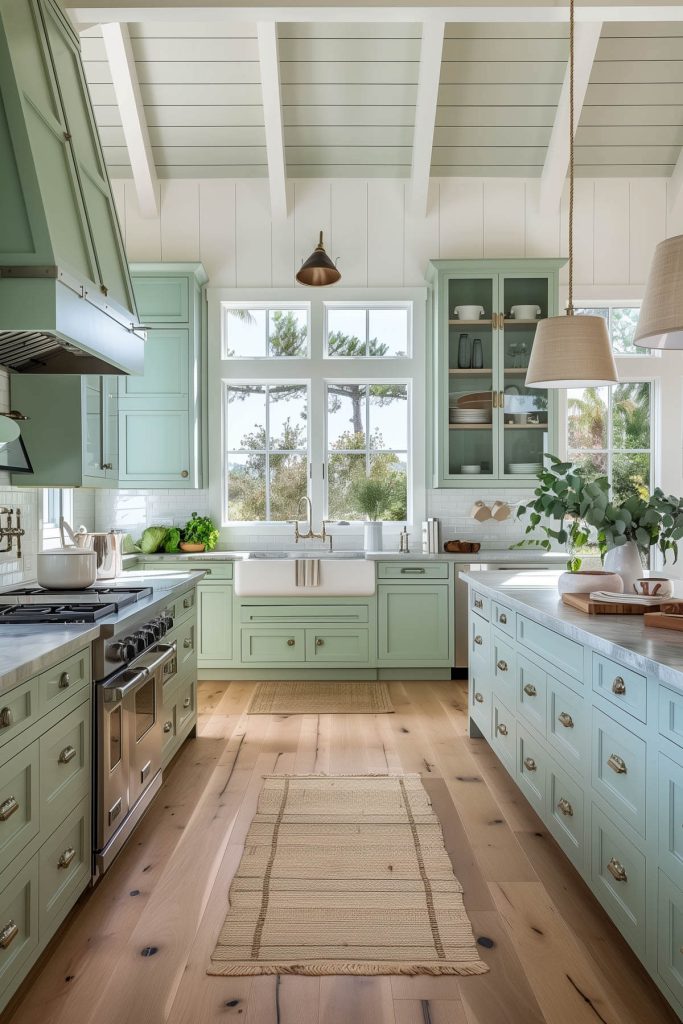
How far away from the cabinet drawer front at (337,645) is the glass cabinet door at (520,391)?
163cm

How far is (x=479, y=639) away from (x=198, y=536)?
8.20ft

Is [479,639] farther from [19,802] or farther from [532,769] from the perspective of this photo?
[19,802]

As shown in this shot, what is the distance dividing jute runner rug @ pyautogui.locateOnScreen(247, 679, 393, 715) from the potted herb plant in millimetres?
1112

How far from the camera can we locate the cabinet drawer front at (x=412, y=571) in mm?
4988

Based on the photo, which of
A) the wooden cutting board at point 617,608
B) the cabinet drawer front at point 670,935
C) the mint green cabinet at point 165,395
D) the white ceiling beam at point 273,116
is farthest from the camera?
the mint green cabinet at point 165,395

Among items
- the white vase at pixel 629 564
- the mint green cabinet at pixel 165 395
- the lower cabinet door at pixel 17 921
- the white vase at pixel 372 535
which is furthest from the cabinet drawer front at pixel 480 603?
the mint green cabinet at pixel 165 395

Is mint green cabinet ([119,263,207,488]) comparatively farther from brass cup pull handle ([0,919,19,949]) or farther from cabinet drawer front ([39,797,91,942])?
brass cup pull handle ([0,919,19,949])

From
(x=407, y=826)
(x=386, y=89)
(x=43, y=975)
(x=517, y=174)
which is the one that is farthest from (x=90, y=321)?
(x=517, y=174)

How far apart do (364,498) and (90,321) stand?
3224mm

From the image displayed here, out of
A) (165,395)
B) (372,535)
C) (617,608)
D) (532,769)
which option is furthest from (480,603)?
(165,395)

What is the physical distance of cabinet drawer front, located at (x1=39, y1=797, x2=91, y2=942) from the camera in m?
1.87

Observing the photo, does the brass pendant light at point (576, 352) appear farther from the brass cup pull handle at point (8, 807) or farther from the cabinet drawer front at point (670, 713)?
A: the brass cup pull handle at point (8, 807)

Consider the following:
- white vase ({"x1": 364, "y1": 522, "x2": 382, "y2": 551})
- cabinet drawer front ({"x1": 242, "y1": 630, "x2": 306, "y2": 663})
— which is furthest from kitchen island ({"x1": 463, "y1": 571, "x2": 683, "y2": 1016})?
white vase ({"x1": 364, "y1": 522, "x2": 382, "y2": 551})

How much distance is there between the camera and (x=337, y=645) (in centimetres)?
500
